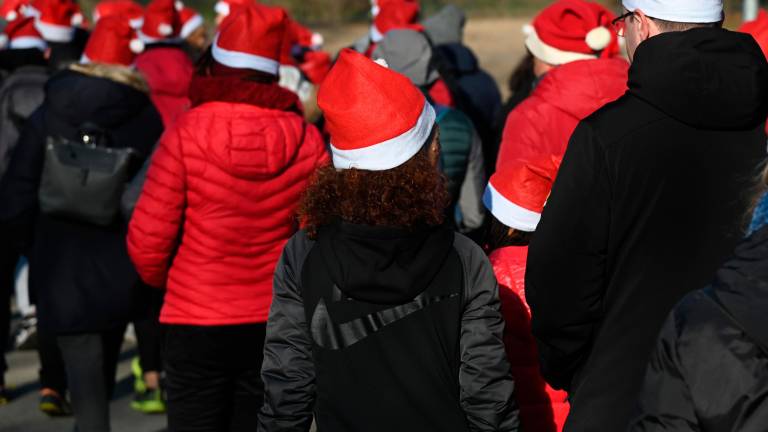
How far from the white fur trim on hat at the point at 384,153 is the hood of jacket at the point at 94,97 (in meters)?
2.07

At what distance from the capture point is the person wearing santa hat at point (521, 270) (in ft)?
11.1

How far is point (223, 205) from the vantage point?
4.21 metres

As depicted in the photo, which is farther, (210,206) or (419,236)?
(210,206)

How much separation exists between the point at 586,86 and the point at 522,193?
113 centimetres

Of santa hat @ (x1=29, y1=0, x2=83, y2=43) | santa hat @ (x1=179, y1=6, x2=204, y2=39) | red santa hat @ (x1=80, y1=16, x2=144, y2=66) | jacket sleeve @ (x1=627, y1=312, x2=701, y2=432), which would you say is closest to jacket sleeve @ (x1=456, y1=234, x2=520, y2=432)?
jacket sleeve @ (x1=627, y1=312, x2=701, y2=432)

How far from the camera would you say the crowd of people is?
276 centimetres

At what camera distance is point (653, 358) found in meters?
2.14

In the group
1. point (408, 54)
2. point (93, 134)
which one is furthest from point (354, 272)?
point (408, 54)

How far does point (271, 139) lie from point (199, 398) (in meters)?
Answer: 0.94

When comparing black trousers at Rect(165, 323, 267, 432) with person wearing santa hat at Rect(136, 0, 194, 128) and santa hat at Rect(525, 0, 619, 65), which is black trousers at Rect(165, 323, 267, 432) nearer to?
santa hat at Rect(525, 0, 619, 65)

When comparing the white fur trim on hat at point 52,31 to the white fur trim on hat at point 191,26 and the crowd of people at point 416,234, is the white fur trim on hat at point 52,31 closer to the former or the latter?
the white fur trim on hat at point 191,26

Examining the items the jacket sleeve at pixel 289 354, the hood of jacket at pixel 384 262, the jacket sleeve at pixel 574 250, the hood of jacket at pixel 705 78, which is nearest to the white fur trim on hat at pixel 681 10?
the hood of jacket at pixel 705 78

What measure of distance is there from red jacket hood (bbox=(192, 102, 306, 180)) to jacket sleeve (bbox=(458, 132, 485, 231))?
4.39 ft

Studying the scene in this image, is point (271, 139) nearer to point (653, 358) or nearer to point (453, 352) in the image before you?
point (453, 352)
